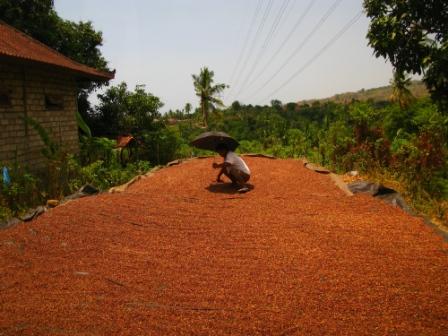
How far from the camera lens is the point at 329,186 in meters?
6.91

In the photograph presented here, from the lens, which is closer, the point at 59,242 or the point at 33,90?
the point at 59,242

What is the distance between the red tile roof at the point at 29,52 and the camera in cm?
796

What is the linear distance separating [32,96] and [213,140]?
5.22 m

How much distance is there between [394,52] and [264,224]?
8.50 feet

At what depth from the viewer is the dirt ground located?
2748 millimetres

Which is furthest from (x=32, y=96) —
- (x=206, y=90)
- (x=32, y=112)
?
(x=206, y=90)

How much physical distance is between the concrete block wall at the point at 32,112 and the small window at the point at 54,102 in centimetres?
6

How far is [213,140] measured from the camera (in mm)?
6609

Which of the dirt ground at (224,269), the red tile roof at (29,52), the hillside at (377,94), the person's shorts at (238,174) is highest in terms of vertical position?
the hillside at (377,94)

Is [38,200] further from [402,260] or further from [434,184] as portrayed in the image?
[434,184]

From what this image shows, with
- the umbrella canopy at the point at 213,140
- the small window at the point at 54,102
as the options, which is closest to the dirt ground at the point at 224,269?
the umbrella canopy at the point at 213,140

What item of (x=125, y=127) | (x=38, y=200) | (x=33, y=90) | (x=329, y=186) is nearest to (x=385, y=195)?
(x=329, y=186)

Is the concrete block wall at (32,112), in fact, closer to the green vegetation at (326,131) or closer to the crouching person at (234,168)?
the green vegetation at (326,131)

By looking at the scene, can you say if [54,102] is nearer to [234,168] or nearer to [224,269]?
[234,168]
